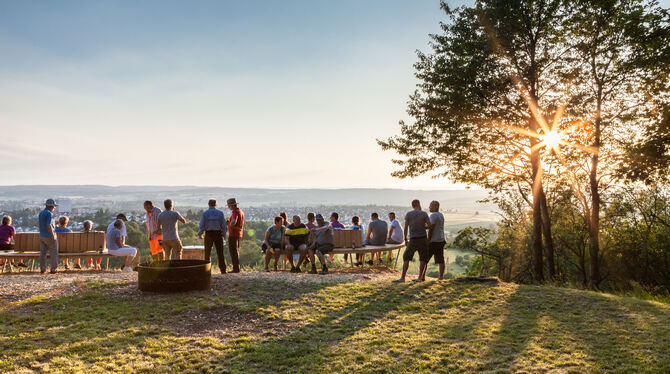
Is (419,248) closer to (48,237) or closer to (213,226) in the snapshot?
(213,226)

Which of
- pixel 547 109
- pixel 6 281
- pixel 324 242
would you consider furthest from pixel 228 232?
pixel 547 109

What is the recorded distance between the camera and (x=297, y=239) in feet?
38.5

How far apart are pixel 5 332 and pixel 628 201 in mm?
24764

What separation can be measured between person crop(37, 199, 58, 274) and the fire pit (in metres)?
4.52

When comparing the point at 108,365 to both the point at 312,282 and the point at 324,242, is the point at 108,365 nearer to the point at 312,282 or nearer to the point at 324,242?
the point at 312,282

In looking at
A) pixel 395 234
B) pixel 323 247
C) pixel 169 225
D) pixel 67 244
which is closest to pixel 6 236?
pixel 67 244

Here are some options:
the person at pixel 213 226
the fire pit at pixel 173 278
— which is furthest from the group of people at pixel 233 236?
Result: the fire pit at pixel 173 278

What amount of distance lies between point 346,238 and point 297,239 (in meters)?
2.09

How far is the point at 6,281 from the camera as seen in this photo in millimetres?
9430

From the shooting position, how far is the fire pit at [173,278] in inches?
323

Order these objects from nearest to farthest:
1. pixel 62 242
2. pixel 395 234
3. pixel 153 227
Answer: pixel 153 227
pixel 62 242
pixel 395 234

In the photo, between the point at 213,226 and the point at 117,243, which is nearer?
the point at 213,226

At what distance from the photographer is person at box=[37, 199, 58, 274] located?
1107cm

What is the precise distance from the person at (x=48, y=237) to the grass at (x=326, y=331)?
3335 mm
